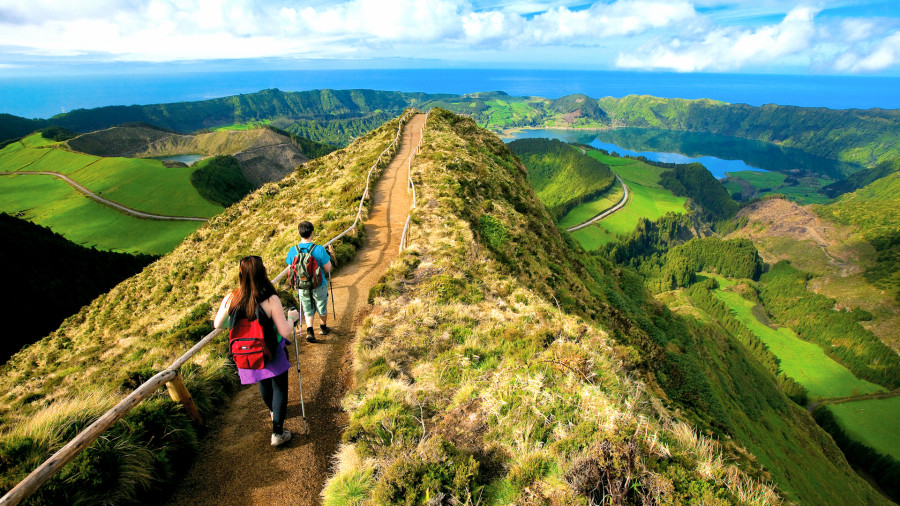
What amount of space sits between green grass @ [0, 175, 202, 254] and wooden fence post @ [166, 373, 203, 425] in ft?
260

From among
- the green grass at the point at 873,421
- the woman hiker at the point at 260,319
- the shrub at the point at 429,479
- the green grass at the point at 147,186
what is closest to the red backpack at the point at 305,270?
the woman hiker at the point at 260,319

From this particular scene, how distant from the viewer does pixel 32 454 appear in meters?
A: 4.91

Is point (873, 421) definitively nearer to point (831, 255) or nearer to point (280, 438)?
point (831, 255)

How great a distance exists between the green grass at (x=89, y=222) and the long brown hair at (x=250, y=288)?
3196 inches

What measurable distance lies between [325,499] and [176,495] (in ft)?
8.15

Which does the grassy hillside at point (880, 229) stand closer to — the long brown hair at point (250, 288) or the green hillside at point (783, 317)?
the green hillside at point (783, 317)

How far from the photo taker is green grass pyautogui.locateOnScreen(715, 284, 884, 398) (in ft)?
318

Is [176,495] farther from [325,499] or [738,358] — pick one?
[738,358]

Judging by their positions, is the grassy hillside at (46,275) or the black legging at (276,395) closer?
the black legging at (276,395)

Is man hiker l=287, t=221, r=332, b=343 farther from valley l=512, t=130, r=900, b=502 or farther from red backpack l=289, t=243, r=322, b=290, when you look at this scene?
valley l=512, t=130, r=900, b=502

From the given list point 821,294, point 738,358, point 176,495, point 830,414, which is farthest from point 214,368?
point 821,294

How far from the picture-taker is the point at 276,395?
20.9 feet

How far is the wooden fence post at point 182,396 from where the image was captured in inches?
256

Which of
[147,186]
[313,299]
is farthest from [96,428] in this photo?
[147,186]
